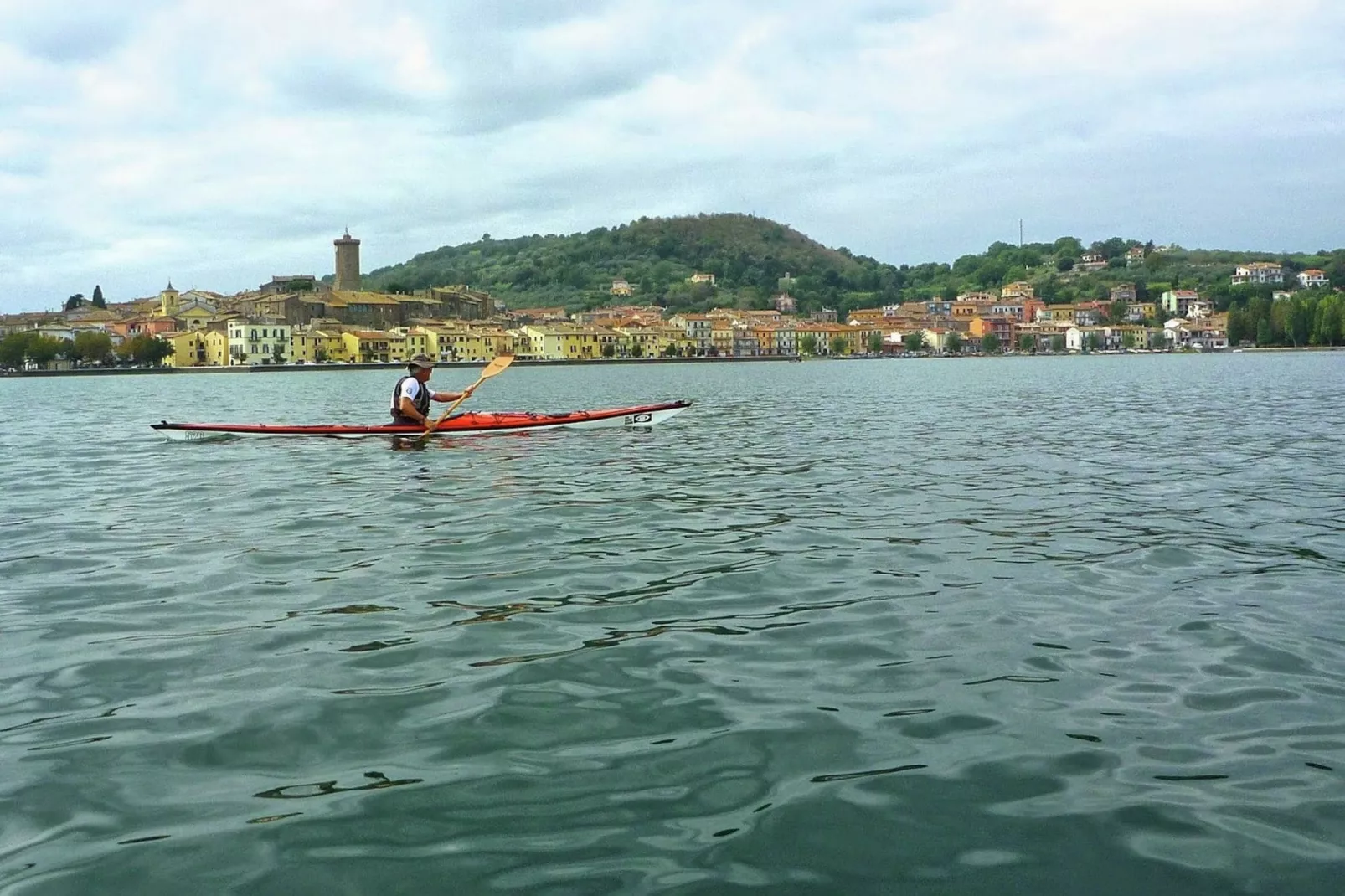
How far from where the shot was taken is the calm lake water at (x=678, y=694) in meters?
3.94

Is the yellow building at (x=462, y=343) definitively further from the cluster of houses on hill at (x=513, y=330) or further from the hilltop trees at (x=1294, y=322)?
the hilltop trees at (x=1294, y=322)

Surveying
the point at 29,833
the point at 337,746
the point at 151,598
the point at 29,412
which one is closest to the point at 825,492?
the point at 151,598

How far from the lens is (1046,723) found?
510 centimetres

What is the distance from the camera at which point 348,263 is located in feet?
564

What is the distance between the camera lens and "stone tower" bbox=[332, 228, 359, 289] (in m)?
171

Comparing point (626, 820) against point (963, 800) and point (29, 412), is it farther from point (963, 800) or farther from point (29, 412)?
point (29, 412)

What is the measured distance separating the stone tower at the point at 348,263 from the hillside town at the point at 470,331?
19 centimetres

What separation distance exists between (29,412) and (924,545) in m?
39.2

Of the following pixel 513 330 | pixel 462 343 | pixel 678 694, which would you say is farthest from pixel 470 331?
pixel 678 694

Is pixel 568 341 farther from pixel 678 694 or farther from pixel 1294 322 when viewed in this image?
pixel 678 694

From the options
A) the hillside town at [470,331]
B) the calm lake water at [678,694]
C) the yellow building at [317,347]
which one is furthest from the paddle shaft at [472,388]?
the yellow building at [317,347]

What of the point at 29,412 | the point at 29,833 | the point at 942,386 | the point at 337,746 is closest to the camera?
the point at 29,833

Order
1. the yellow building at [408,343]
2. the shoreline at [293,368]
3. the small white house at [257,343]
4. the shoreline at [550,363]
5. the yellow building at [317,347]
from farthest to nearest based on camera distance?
the yellow building at [408,343], the yellow building at [317,347], the small white house at [257,343], the shoreline at [550,363], the shoreline at [293,368]

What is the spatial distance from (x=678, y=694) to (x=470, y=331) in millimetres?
139286
